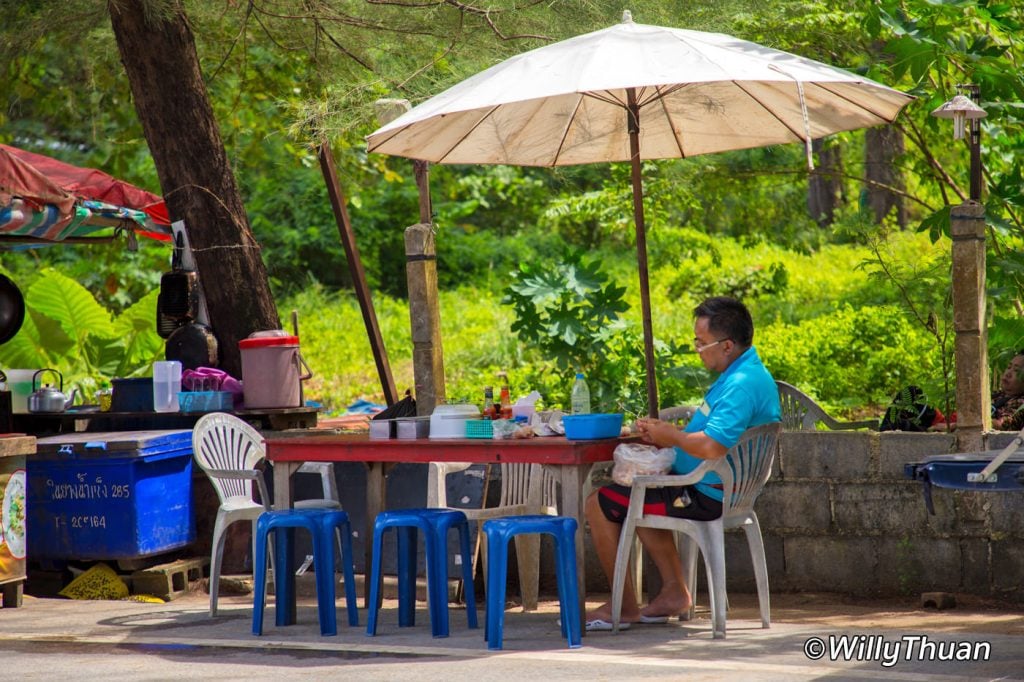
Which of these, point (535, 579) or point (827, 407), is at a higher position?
point (827, 407)

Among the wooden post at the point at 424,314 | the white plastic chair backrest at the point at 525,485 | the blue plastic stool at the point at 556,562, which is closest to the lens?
the blue plastic stool at the point at 556,562

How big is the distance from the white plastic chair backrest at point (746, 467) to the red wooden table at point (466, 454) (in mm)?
520

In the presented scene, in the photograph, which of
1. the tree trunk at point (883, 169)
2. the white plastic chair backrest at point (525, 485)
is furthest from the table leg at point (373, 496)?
the tree trunk at point (883, 169)

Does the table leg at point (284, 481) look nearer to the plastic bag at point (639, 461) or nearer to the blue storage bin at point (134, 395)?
the plastic bag at point (639, 461)

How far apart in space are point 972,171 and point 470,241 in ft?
49.3

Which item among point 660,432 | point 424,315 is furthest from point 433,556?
point 424,315

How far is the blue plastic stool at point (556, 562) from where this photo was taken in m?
5.66

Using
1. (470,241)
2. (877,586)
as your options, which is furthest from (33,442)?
(470,241)

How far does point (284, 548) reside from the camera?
6402mm

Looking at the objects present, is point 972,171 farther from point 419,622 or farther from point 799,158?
point 799,158

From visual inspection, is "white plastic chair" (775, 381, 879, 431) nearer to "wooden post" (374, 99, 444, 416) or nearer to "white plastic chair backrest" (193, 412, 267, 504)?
"wooden post" (374, 99, 444, 416)

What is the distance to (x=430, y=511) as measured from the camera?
242 inches

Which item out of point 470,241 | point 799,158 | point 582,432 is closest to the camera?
point 582,432

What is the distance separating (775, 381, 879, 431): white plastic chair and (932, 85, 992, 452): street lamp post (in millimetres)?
1187
